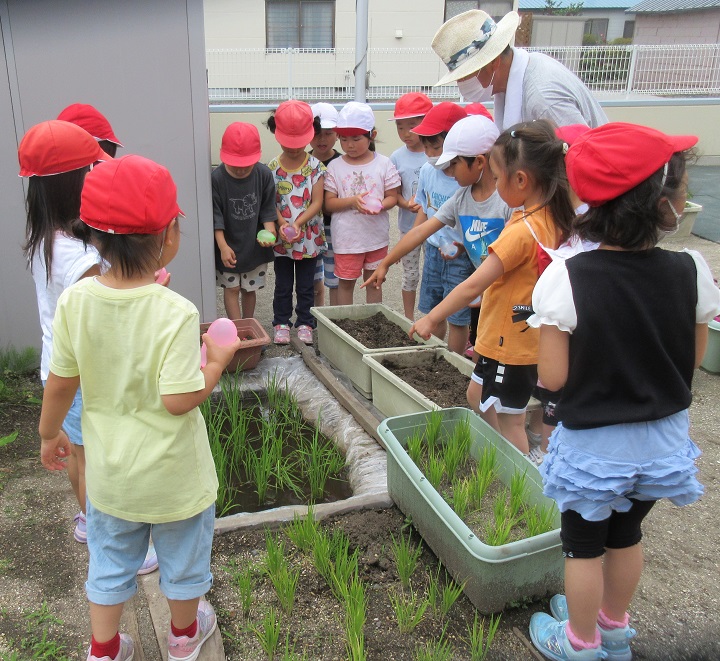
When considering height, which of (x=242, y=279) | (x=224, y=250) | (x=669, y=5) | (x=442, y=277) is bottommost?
(x=242, y=279)

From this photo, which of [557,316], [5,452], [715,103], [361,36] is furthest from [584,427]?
[715,103]

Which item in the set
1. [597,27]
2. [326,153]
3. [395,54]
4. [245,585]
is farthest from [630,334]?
[597,27]

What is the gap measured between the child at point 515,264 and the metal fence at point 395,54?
1131 centimetres

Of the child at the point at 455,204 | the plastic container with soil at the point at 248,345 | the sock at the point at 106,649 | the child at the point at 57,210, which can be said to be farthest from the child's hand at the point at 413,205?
the sock at the point at 106,649

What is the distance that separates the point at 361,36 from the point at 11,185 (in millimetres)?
6874

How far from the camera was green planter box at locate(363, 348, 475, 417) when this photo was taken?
123 inches

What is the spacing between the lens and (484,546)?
2012 mm

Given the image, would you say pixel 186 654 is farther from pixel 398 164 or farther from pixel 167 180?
pixel 398 164

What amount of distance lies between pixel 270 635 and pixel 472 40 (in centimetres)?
249

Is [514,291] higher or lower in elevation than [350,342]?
higher

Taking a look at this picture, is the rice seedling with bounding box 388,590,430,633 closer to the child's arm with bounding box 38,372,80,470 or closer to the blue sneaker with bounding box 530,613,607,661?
Answer: the blue sneaker with bounding box 530,613,607,661

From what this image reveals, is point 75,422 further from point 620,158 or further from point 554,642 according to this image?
point 620,158

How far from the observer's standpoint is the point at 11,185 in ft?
12.4

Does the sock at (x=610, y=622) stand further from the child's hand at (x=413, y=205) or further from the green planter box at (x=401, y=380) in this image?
the child's hand at (x=413, y=205)
